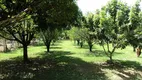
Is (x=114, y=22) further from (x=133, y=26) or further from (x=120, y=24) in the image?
(x=133, y=26)

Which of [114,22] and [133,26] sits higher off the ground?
[114,22]

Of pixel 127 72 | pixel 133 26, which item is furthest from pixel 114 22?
pixel 127 72

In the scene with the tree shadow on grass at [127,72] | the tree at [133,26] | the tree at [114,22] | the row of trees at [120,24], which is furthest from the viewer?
the tree at [114,22]

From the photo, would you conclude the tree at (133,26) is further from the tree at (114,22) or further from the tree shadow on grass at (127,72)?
the tree shadow on grass at (127,72)

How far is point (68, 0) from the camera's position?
16094mm

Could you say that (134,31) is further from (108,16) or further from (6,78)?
(6,78)

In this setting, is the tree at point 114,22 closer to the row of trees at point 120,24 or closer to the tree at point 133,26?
the row of trees at point 120,24

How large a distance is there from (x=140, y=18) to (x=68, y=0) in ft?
22.5

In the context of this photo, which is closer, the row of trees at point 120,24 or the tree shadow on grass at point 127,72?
the tree shadow on grass at point 127,72

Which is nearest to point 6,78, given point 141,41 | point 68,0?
point 68,0

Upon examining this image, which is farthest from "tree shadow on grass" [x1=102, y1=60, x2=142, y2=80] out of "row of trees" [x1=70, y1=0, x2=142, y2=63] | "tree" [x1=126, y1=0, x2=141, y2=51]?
"tree" [x1=126, y1=0, x2=141, y2=51]

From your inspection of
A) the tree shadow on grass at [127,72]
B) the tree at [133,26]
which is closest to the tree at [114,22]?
the tree at [133,26]

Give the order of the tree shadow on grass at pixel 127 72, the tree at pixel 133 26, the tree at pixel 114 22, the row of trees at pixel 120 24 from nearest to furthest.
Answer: the tree shadow on grass at pixel 127 72
the tree at pixel 133 26
the row of trees at pixel 120 24
the tree at pixel 114 22

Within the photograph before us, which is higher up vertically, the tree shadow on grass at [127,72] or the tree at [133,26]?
the tree at [133,26]
